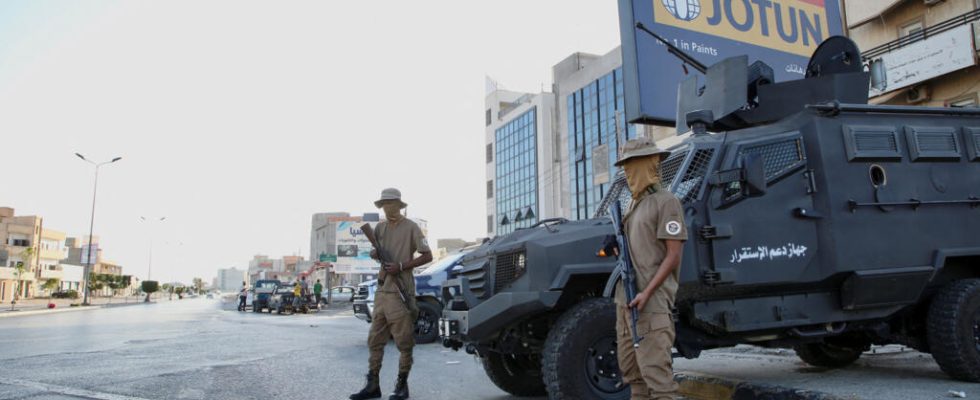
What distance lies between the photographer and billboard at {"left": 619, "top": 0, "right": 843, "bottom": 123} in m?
12.7

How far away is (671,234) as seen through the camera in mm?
3227

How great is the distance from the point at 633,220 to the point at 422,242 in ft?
8.77

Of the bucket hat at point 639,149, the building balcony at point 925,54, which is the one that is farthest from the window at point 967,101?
the bucket hat at point 639,149

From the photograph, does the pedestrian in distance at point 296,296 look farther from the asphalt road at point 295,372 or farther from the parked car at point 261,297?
the asphalt road at point 295,372

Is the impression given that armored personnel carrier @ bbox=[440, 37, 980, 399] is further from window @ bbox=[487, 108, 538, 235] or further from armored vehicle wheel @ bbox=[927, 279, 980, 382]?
window @ bbox=[487, 108, 538, 235]

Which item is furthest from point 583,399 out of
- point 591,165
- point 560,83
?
point 560,83

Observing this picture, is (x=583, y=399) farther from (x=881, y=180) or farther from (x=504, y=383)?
(x=881, y=180)

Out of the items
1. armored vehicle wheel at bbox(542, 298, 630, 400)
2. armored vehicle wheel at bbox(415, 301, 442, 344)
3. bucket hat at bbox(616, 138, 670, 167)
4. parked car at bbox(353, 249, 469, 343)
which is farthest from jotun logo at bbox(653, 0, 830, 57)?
bucket hat at bbox(616, 138, 670, 167)

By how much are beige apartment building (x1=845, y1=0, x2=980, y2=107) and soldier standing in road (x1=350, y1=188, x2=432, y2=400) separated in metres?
14.5

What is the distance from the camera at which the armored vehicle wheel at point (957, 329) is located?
5.04 m

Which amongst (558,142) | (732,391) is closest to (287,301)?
(558,142)

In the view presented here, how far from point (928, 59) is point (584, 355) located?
18197mm

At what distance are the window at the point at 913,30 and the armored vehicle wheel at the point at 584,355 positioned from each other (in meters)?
18.7

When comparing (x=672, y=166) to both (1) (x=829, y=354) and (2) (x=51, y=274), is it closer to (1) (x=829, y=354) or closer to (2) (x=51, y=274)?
(1) (x=829, y=354)
